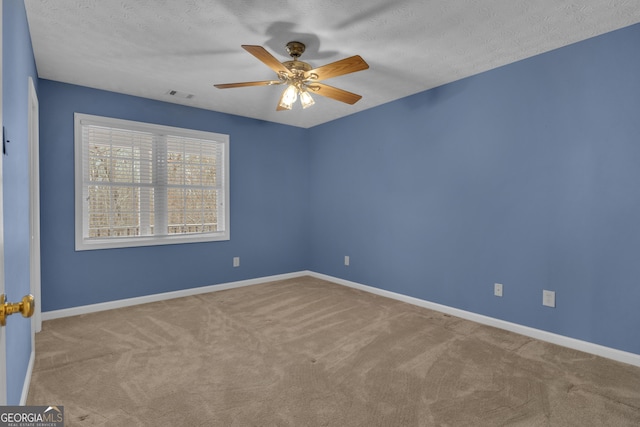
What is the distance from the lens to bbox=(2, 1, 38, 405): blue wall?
1.50m

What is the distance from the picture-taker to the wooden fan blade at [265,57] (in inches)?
85.8

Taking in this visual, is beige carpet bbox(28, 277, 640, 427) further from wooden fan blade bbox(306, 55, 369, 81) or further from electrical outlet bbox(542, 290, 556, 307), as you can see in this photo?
wooden fan blade bbox(306, 55, 369, 81)

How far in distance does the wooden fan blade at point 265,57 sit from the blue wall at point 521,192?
1.92 m

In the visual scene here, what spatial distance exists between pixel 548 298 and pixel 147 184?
13.9ft

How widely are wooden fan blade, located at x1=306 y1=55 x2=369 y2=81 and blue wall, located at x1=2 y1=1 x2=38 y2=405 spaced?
1.74m

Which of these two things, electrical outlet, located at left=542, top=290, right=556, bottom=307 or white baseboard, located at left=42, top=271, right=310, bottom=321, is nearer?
electrical outlet, located at left=542, top=290, right=556, bottom=307

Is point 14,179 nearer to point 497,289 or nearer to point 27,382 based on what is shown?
point 27,382

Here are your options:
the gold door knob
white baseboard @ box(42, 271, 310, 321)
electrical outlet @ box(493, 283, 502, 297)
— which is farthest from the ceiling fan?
white baseboard @ box(42, 271, 310, 321)

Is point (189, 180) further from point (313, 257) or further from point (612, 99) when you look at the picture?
point (612, 99)

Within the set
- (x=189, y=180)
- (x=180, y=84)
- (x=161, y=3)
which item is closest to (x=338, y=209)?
(x=189, y=180)

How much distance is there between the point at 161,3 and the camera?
2176 mm

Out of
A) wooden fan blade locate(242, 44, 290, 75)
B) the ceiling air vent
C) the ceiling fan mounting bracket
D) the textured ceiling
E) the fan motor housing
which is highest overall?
the textured ceiling

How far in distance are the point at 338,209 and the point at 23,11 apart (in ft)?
12.2

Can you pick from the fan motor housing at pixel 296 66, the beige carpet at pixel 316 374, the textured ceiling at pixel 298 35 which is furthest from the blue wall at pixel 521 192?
the fan motor housing at pixel 296 66
